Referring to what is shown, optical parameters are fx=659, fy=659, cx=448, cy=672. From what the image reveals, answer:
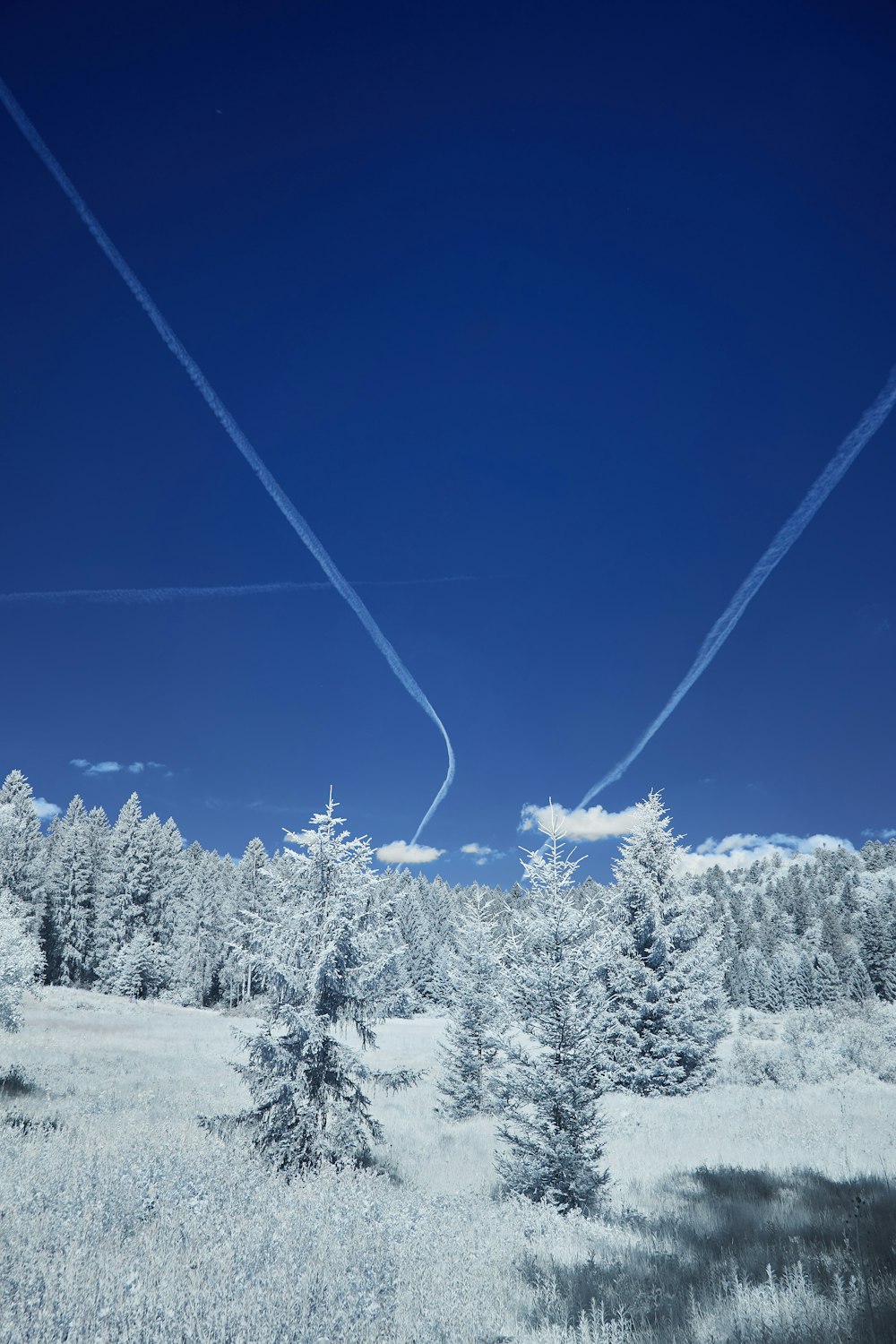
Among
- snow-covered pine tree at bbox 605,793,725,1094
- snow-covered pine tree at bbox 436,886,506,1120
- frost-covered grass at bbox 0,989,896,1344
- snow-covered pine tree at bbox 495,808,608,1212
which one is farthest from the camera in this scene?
snow-covered pine tree at bbox 436,886,506,1120

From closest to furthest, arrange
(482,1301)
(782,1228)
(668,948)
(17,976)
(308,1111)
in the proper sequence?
(482,1301) < (782,1228) < (308,1111) < (17,976) < (668,948)

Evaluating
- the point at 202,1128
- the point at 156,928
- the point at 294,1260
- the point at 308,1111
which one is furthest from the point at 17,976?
the point at 156,928

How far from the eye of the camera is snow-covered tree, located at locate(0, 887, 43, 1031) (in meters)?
14.1

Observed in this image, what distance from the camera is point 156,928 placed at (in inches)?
2442

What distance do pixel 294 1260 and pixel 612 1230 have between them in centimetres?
483

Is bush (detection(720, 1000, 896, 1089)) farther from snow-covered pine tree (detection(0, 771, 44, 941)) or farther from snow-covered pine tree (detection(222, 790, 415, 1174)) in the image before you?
snow-covered pine tree (detection(0, 771, 44, 941))

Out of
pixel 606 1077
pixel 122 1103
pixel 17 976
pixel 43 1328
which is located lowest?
pixel 122 1103

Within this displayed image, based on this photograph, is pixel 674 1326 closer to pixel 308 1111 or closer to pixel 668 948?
pixel 308 1111

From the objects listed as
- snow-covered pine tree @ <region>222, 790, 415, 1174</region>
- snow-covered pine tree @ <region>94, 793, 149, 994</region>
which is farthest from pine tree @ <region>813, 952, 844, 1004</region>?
snow-covered pine tree @ <region>222, 790, 415, 1174</region>

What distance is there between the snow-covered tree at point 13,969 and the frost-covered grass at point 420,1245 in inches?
69.0

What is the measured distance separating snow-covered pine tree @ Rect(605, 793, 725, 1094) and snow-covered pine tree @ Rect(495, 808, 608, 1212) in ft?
23.6

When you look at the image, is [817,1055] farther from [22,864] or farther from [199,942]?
[22,864]

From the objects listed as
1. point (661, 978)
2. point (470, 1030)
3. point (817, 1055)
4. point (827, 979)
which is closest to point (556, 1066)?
point (661, 978)

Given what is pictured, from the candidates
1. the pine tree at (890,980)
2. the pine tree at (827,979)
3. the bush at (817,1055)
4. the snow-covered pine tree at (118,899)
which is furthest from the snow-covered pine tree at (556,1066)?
the pine tree at (890,980)
